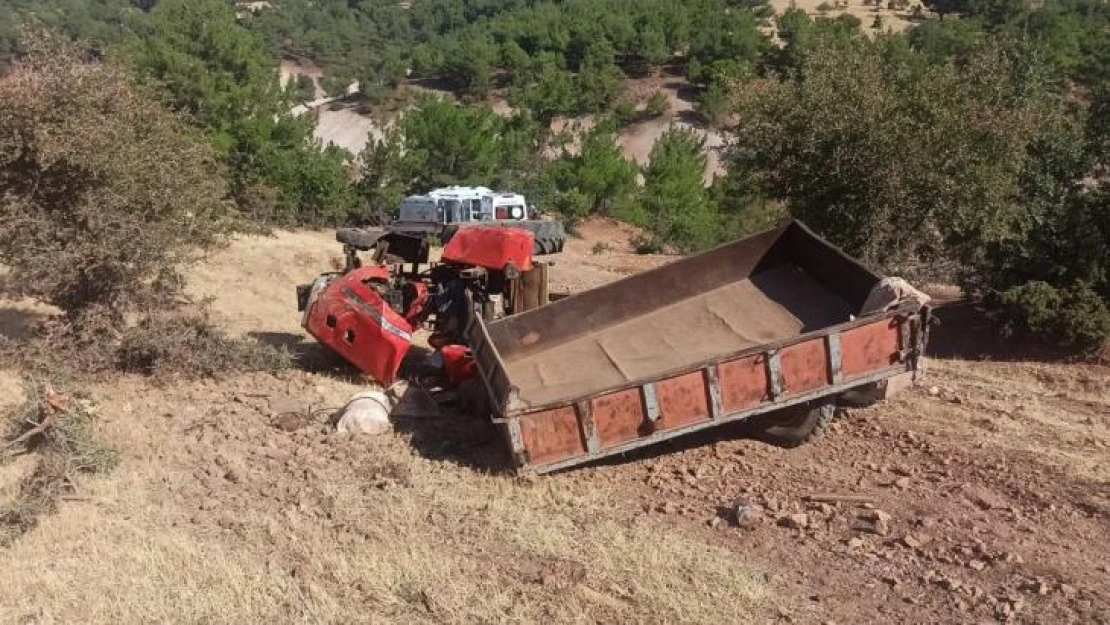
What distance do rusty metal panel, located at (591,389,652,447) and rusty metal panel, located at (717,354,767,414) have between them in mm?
661

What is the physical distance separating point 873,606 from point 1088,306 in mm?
8523

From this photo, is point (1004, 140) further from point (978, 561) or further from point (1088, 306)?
point (978, 561)

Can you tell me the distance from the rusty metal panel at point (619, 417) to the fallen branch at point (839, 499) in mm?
1320

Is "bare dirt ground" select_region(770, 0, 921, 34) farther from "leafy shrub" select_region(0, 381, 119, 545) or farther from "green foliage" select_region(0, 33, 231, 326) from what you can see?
"leafy shrub" select_region(0, 381, 119, 545)

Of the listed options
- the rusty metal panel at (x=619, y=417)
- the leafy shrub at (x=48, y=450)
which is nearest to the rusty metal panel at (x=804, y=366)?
the rusty metal panel at (x=619, y=417)

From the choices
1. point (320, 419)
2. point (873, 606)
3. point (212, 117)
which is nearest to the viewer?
point (873, 606)

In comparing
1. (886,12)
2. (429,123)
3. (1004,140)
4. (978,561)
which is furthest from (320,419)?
(886,12)

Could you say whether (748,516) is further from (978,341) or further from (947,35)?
(947,35)

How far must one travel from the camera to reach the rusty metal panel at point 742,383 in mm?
7266

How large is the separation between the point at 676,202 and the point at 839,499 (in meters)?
30.3

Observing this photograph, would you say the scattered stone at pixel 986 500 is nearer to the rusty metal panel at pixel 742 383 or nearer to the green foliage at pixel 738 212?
the rusty metal panel at pixel 742 383

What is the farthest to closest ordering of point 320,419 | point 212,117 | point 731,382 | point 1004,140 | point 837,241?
point 212,117, point 837,241, point 1004,140, point 320,419, point 731,382

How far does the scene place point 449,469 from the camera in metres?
7.83

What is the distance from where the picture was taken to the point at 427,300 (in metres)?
9.84
